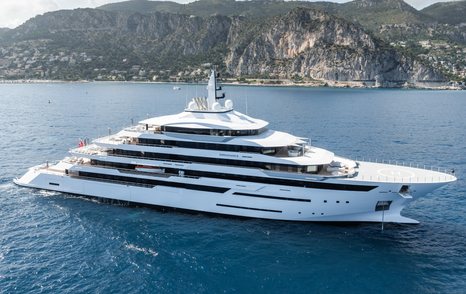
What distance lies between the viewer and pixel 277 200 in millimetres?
27953

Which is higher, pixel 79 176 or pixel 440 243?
pixel 79 176

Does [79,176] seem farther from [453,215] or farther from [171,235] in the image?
[453,215]

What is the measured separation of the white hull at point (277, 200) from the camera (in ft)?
88.8

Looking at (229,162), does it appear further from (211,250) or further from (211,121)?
(211,250)

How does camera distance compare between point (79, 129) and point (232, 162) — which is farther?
point (79, 129)

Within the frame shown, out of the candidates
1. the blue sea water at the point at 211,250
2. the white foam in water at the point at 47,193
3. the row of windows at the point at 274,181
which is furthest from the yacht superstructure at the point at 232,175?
the blue sea water at the point at 211,250

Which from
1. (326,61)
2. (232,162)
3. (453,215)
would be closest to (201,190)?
(232,162)

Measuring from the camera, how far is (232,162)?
29188mm

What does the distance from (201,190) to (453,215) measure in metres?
18.8

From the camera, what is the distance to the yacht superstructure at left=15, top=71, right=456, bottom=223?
2722cm

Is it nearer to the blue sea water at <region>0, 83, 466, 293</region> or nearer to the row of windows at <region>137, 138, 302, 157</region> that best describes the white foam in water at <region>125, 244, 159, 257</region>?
the blue sea water at <region>0, 83, 466, 293</region>

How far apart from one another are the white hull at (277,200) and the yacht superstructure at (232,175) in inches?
2.6

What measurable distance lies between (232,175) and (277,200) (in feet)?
11.9

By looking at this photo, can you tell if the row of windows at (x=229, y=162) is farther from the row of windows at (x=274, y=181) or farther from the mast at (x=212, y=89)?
the mast at (x=212, y=89)
